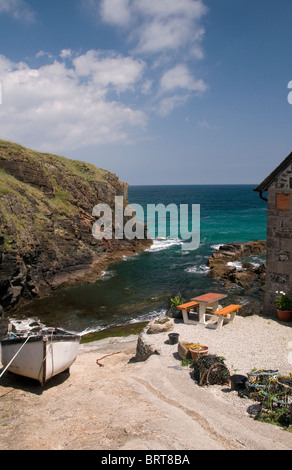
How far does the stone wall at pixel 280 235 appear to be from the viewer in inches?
545

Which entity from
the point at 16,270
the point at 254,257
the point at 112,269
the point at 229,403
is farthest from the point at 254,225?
the point at 229,403

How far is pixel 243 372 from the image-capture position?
10203 mm

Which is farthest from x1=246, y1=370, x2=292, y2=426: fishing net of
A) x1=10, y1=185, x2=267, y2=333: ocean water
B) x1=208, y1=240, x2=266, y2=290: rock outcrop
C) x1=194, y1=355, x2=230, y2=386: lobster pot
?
x1=208, y1=240, x2=266, y2=290: rock outcrop

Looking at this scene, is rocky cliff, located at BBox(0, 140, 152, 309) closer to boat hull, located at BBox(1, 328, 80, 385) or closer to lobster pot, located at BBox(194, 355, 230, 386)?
boat hull, located at BBox(1, 328, 80, 385)

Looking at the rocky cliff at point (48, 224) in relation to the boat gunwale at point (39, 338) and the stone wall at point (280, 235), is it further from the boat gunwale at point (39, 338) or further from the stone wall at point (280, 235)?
the stone wall at point (280, 235)

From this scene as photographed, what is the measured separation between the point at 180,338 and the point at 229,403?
4569 mm

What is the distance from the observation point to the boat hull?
10867 mm

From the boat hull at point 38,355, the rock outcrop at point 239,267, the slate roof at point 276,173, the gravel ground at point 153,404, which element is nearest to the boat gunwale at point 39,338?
the boat hull at point 38,355

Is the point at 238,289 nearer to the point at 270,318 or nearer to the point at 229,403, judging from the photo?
the point at 270,318

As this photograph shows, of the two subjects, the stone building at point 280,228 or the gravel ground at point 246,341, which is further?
the stone building at point 280,228

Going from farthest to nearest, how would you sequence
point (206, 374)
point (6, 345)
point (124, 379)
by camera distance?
point (6, 345) < point (124, 379) < point (206, 374)

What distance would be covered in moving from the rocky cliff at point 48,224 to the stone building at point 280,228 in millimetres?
17365

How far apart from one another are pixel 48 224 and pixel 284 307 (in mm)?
22841

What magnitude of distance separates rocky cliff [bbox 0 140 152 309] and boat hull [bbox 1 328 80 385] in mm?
13065
